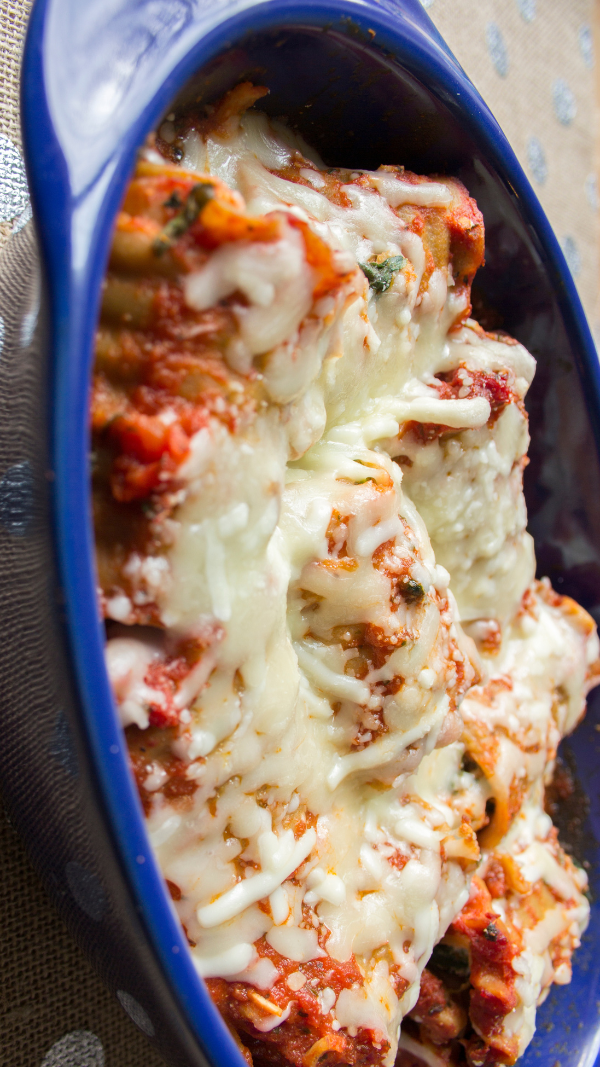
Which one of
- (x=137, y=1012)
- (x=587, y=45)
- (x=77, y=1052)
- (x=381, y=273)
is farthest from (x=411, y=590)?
(x=587, y=45)

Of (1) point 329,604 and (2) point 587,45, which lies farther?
(2) point 587,45

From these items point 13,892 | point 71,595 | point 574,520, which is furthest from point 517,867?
point 71,595

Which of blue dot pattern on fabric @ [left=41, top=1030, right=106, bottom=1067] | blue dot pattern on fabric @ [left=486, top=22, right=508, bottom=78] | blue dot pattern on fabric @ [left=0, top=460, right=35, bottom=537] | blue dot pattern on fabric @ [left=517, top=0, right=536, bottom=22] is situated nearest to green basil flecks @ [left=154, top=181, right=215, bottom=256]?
blue dot pattern on fabric @ [left=0, top=460, right=35, bottom=537]

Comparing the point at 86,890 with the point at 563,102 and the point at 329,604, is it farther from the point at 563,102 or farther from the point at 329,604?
the point at 563,102

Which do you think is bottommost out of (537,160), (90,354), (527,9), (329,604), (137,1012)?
(137,1012)

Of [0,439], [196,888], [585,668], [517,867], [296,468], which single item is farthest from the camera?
[585,668]

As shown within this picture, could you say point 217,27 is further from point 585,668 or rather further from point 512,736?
point 585,668
